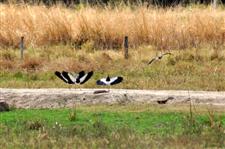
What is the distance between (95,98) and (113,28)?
8047 millimetres

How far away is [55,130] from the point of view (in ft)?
30.8

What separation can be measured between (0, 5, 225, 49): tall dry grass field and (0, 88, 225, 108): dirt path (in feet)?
23.7

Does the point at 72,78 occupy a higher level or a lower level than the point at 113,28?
higher

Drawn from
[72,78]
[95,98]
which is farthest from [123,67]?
[95,98]

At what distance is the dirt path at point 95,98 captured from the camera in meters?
12.3

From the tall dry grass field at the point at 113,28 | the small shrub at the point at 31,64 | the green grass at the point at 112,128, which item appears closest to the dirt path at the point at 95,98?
the green grass at the point at 112,128

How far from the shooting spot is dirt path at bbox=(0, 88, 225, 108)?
12292mm

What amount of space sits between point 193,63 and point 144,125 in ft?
24.5

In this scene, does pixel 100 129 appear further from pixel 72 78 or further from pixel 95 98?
pixel 72 78

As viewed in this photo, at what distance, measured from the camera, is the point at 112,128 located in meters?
9.59

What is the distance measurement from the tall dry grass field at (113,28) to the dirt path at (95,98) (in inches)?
285

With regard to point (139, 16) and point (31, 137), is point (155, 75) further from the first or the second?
point (31, 137)

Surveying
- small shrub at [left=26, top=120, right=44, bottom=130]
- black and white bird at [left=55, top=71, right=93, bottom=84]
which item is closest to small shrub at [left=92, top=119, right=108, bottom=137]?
small shrub at [left=26, top=120, right=44, bottom=130]

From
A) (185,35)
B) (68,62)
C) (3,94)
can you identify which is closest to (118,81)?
(3,94)
